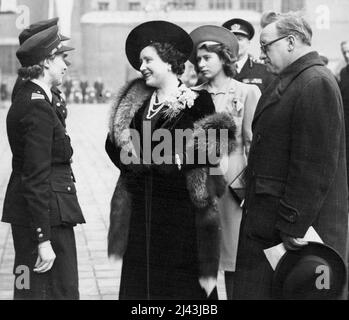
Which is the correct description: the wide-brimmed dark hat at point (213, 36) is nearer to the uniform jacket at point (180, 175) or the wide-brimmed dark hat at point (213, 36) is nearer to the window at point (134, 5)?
the uniform jacket at point (180, 175)

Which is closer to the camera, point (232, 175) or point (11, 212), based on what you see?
point (11, 212)

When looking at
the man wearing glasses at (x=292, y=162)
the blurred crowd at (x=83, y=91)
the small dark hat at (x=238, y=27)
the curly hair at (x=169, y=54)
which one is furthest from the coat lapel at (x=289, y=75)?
the blurred crowd at (x=83, y=91)

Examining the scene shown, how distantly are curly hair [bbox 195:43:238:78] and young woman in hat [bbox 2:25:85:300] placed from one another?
102cm

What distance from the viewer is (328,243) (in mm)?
3441

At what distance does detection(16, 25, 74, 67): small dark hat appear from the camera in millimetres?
3723

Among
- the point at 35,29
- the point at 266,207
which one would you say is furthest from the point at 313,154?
the point at 35,29

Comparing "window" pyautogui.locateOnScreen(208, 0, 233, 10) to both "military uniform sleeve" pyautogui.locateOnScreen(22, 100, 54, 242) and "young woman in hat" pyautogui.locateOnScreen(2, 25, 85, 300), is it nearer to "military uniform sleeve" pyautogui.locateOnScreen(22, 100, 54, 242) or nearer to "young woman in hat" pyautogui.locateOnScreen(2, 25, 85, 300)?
"young woman in hat" pyautogui.locateOnScreen(2, 25, 85, 300)

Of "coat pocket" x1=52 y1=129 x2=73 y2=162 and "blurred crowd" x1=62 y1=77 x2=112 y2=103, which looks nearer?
"coat pocket" x1=52 y1=129 x2=73 y2=162

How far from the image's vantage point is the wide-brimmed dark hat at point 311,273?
11.0 ft

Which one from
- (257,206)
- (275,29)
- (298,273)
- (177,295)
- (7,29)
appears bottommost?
(7,29)

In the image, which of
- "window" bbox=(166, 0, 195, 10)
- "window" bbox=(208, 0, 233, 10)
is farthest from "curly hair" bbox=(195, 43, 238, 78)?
"window" bbox=(208, 0, 233, 10)
